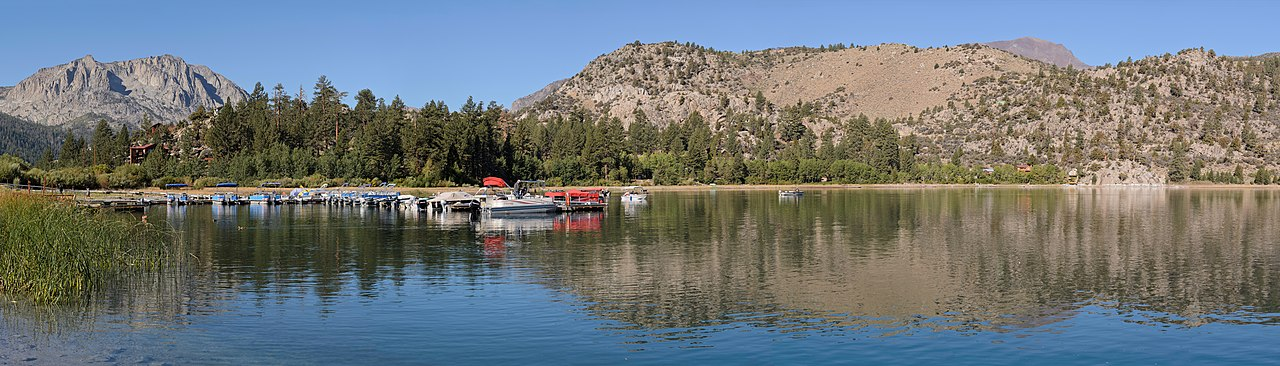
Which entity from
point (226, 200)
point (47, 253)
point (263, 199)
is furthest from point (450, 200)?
point (47, 253)

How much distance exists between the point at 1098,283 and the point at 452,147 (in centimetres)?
13369

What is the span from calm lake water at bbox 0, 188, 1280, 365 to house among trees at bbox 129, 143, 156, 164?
139 meters

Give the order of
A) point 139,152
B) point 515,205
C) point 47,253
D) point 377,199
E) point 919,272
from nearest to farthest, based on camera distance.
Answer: point 47,253 → point 919,272 → point 515,205 → point 377,199 → point 139,152

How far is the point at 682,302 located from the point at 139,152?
189 m

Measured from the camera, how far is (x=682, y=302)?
38.5 metres

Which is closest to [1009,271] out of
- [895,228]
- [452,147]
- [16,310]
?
[895,228]

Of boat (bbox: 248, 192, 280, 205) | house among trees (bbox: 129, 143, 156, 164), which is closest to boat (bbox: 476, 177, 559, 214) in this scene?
boat (bbox: 248, 192, 280, 205)

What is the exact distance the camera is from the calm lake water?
29016 mm

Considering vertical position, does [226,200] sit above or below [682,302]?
above

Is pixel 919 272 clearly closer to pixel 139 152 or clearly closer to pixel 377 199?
pixel 377 199

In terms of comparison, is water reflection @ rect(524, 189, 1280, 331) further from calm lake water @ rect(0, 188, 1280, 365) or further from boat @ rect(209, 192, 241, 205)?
boat @ rect(209, 192, 241, 205)

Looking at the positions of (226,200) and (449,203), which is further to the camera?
(226,200)

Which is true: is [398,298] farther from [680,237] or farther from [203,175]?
[203,175]

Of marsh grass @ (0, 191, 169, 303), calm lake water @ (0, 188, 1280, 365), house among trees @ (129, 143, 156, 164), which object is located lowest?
calm lake water @ (0, 188, 1280, 365)
